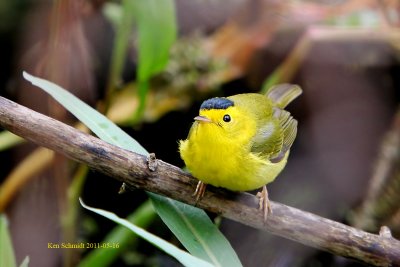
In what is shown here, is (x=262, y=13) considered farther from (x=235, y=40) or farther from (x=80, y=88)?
(x=80, y=88)

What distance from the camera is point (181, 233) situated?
206 cm

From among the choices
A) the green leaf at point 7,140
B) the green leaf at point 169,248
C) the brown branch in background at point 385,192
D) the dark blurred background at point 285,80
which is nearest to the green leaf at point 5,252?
the green leaf at point 169,248

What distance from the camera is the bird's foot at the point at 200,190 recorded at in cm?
209

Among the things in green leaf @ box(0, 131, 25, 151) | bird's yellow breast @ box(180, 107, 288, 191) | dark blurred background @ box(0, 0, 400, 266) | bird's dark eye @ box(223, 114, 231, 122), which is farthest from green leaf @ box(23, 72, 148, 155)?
dark blurred background @ box(0, 0, 400, 266)

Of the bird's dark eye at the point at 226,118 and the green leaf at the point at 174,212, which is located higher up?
the bird's dark eye at the point at 226,118

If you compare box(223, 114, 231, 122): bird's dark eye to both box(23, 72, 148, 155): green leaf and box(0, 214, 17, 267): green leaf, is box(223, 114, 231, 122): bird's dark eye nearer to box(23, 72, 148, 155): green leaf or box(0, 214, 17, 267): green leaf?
box(23, 72, 148, 155): green leaf

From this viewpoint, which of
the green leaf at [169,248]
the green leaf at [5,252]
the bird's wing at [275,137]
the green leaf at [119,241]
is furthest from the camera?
the green leaf at [119,241]

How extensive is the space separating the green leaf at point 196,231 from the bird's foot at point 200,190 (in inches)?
2.8

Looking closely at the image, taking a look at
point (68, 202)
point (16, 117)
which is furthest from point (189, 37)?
point (16, 117)

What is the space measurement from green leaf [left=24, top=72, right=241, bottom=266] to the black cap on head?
0.29 m

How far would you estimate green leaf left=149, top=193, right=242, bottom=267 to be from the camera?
2.03m

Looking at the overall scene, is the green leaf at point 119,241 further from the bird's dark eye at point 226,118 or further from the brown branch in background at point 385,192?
the brown branch in background at point 385,192

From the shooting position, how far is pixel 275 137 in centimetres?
251

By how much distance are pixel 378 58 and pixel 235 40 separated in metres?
0.90
